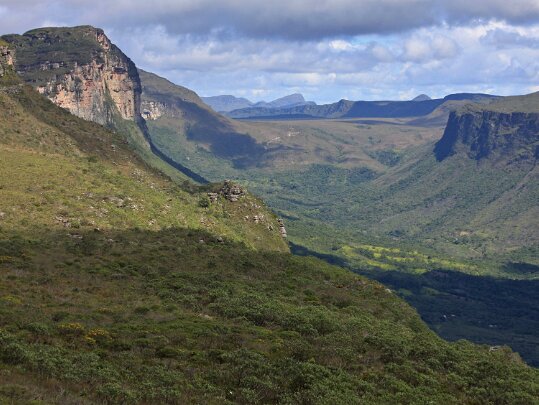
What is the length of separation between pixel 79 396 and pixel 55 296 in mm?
27092

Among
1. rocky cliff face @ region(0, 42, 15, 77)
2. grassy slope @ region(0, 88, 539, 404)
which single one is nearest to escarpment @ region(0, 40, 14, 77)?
Answer: rocky cliff face @ region(0, 42, 15, 77)

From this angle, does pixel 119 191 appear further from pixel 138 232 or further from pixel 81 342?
pixel 81 342

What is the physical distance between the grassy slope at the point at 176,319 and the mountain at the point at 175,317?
18cm

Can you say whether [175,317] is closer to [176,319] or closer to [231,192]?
[176,319]

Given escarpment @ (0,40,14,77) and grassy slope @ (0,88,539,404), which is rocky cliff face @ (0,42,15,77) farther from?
grassy slope @ (0,88,539,404)

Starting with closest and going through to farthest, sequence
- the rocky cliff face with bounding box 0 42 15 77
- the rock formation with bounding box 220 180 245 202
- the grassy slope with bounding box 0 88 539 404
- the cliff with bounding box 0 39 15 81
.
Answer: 1. the grassy slope with bounding box 0 88 539 404
2. the rock formation with bounding box 220 180 245 202
3. the cliff with bounding box 0 39 15 81
4. the rocky cliff face with bounding box 0 42 15 77

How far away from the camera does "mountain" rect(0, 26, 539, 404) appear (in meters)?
39.8

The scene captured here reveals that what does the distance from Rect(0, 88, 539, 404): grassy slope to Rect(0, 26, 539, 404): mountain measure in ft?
0.58

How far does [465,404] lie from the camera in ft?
149

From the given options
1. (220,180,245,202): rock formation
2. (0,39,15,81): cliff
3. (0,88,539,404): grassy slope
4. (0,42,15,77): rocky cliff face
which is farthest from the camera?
(0,42,15,77): rocky cliff face

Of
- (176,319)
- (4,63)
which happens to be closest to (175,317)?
(176,319)

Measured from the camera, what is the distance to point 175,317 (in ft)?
192

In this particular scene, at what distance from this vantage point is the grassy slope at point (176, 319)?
39781 mm

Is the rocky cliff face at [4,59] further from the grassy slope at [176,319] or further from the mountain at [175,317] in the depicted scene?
the grassy slope at [176,319]
